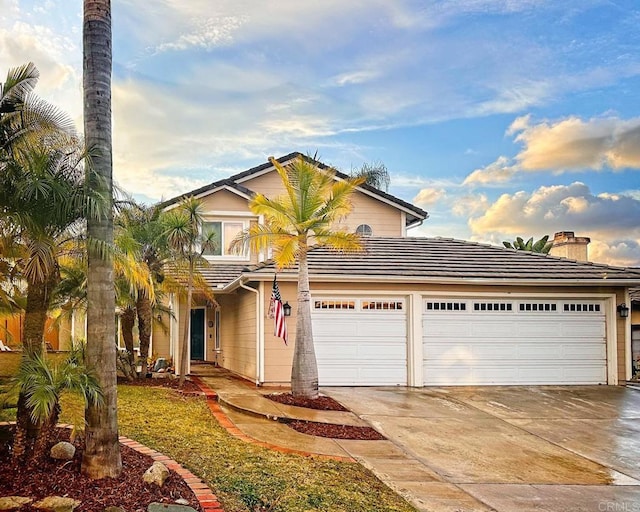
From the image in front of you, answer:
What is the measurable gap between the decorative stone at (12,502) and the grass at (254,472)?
39.0 inches

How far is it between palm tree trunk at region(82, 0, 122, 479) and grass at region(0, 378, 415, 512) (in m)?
0.50

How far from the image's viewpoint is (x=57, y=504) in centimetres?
482

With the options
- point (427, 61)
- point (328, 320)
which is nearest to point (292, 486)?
point (328, 320)

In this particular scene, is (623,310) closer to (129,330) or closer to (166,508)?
(129,330)

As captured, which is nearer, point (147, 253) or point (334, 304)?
point (147, 253)

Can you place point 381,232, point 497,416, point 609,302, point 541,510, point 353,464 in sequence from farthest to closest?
point 381,232 < point 609,302 < point 497,416 < point 353,464 < point 541,510

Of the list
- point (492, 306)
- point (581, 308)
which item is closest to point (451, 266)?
point (492, 306)

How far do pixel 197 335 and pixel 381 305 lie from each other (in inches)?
441

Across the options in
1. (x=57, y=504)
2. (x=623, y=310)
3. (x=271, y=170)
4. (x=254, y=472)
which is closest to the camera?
(x=57, y=504)

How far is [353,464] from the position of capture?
24.6ft

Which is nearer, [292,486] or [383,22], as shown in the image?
[292,486]

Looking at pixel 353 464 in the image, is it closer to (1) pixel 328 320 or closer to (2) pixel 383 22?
(1) pixel 328 320

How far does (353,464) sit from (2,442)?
13.6 ft

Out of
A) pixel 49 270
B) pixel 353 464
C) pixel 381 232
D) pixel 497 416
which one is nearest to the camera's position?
pixel 49 270
